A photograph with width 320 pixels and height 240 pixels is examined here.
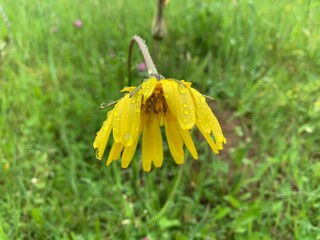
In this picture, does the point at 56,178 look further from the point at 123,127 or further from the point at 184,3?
the point at 184,3

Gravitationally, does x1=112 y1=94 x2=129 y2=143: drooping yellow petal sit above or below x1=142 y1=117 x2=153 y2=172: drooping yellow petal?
above

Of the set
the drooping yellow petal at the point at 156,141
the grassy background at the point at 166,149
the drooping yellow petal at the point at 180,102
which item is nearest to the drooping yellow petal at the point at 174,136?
the drooping yellow petal at the point at 156,141

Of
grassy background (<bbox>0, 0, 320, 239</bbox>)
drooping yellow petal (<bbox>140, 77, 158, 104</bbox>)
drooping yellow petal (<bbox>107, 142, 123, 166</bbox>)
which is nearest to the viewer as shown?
drooping yellow petal (<bbox>140, 77, 158, 104</bbox>)

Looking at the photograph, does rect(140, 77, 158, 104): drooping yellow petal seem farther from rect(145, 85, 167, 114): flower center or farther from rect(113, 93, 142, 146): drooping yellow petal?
rect(145, 85, 167, 114): flower center

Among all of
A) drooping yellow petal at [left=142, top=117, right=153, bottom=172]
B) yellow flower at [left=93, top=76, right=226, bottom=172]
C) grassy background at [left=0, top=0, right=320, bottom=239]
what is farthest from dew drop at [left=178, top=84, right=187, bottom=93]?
grassy background at [left=0, top=0, right=320, bottom=239]

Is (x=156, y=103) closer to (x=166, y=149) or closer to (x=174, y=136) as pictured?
(x=174, y=136)

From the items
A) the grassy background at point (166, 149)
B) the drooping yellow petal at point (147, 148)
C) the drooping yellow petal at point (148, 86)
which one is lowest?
the grassy background at point (166, 149)

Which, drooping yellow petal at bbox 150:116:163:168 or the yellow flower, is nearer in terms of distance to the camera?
the yellow flower

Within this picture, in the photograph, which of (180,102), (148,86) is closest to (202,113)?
(180,102)

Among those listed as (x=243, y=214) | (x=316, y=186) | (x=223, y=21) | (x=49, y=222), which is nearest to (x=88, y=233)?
(x=49, y=222)

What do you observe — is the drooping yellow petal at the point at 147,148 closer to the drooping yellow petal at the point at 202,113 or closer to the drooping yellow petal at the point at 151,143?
the drooping yellow petal at the point at 151,143
